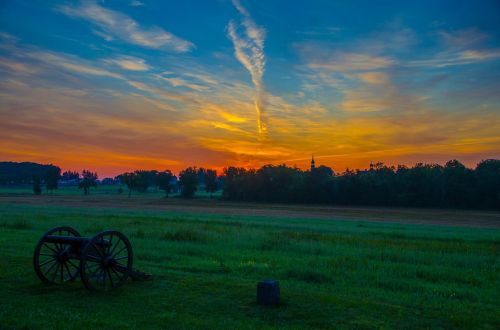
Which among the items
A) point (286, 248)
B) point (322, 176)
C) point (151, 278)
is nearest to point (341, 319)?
point (151, 278)

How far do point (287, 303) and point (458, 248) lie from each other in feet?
48.0

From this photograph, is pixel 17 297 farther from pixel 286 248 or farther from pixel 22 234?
pixel 22 234

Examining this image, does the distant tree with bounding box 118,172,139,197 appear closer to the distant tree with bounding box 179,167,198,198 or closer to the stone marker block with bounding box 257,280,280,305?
the distant tree with bounding box 179,167,198,198

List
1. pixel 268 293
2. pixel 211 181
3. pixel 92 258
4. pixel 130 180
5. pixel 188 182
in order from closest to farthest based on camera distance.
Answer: pixel 268 293, pixel 92 258, pixel 188 182, pixel 211 181, pixel 130 180

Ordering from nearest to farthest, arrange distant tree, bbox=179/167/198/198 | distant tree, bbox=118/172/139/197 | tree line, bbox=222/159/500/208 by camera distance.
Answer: tree line, bbox=222/159/500/208, distant tree, bbox=179/167/198/198, distant tree, bbox=118/172/139/197

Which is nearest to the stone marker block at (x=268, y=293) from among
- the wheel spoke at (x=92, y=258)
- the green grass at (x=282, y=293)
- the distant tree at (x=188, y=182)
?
the green grass at (x=282, y=293)

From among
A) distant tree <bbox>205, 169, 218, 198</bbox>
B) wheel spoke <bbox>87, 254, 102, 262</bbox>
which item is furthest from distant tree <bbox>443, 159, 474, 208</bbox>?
wheel spoke <bbox>87, 254, 102, 262</bbox>

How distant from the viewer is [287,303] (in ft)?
28.9

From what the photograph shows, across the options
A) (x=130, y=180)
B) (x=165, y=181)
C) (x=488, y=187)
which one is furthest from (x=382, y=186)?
(x=130, y=180)

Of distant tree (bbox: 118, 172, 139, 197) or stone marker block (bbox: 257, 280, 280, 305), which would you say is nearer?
stone marker block (bbox: 257, 280, 280, 305)

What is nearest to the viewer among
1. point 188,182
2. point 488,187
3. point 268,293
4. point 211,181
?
point 268,293

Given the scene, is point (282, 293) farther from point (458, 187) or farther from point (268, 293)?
point (458, 187)

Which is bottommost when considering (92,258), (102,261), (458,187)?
(102,261)

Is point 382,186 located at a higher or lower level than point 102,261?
higher
